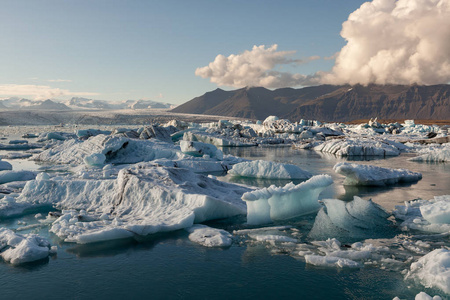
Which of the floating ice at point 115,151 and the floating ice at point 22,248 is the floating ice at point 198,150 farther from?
the floating ice at point 22,248

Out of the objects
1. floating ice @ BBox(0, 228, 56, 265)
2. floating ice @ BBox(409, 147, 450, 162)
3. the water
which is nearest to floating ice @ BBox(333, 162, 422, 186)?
the water

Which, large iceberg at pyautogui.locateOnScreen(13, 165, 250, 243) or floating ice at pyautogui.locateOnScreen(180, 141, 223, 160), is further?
floating ice at pyautogui.locateOnScreen(180, 141, 223, 160)

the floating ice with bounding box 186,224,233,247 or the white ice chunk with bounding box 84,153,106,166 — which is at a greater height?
the white ice chunk with bounding box 84,153,106,166

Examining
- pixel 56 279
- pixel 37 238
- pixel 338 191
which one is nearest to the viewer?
pixel 56 279

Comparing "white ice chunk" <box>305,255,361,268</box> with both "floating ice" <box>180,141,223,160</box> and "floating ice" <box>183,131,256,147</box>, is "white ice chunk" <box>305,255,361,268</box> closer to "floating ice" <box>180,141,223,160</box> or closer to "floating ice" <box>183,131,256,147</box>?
"floating ice" <box>180,141,223,160</box>

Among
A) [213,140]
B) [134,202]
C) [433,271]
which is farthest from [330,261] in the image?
[213,140]

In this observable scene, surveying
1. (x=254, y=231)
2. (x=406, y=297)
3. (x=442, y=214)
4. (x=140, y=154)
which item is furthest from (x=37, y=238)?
(x=140, y=154)

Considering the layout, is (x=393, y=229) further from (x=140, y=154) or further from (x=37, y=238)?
(x=140, y=154)
